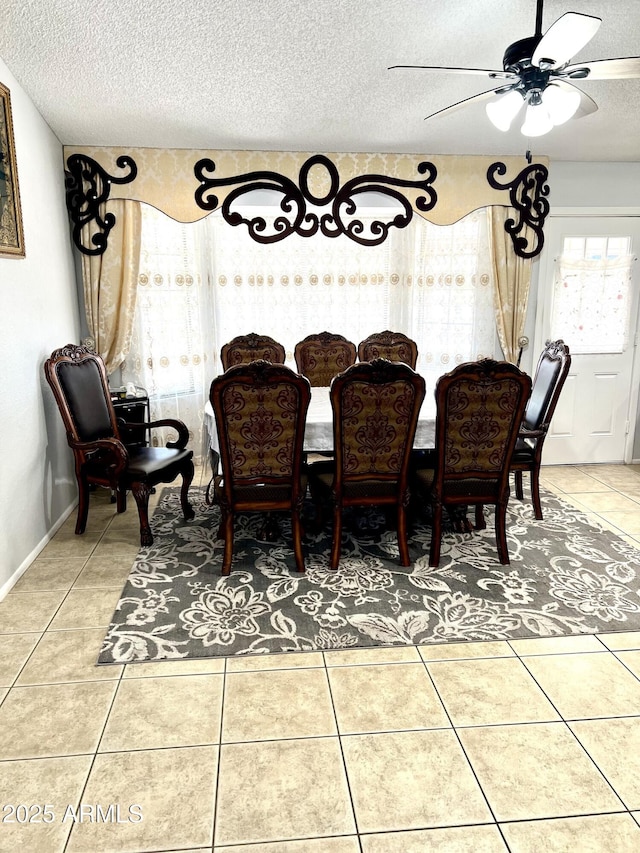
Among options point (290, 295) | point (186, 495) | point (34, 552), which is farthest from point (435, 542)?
point (290, 295)

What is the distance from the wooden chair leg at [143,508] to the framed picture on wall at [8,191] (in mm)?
1345

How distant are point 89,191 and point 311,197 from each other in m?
1.62

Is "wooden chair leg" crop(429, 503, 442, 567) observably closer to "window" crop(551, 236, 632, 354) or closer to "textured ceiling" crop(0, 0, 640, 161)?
"textured ceiling" crop(0, 0, 640, 161)

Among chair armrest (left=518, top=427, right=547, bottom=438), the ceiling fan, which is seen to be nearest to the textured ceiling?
the ceiling fan

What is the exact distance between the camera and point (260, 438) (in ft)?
9.03

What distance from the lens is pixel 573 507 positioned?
3941 millimetres

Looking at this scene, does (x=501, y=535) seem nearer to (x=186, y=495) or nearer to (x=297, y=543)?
(x=297, y=543)

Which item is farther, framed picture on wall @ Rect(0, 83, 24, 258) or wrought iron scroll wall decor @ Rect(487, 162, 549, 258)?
wrought iron scroll wall decor @ Rect(487, 162, 549, 258)

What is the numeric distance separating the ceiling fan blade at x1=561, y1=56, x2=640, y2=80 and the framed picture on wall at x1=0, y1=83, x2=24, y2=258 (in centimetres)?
253

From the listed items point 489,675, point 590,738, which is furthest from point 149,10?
point 590,738

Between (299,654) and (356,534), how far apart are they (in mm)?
1271

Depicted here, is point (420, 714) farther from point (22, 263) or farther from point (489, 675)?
point (22, 263)

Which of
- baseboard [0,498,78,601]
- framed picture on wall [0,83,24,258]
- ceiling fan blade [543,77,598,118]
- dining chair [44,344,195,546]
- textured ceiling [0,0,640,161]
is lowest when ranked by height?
baseboard [0,498,78,601]

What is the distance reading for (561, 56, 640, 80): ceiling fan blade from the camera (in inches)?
83.6
